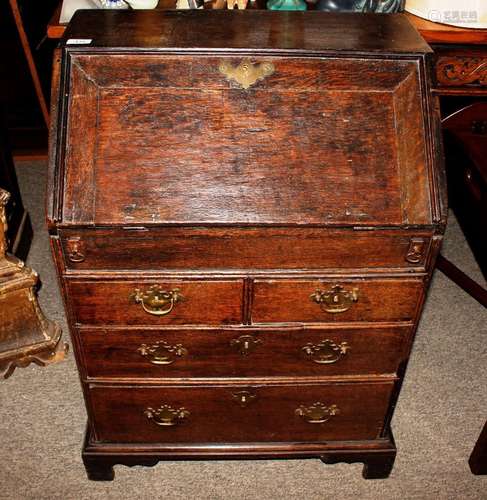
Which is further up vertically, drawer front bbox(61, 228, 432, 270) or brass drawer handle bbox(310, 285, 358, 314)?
drawer front bbox(61, 228, 432, 270)

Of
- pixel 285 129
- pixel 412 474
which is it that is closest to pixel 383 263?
pixel 285 129

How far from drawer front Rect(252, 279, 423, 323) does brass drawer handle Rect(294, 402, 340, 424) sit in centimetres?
39

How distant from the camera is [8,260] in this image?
7.66 feet

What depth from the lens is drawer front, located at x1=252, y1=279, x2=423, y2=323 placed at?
5.27 ft

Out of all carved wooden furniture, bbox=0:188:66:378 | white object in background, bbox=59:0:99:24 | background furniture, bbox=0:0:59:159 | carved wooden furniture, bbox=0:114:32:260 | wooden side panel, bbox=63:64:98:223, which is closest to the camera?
wooden side panel, bbox=63:64:98:223

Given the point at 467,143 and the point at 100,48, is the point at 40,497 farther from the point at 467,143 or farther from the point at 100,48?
the point at 467,143

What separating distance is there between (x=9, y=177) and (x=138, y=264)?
5.76 ft

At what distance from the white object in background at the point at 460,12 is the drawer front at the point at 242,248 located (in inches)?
36.6

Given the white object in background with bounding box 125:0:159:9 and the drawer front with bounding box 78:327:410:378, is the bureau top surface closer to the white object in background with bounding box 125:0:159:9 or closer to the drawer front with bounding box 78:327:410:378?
the white object in background with bounding box 125:0:159:9

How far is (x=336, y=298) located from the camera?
1.62 metres

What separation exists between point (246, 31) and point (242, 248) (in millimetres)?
620

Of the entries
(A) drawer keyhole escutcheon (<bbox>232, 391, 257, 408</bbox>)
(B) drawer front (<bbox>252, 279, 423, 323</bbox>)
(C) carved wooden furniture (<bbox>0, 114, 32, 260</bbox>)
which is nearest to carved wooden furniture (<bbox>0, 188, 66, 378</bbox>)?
(C) carved wooden furniture (<bbox>0, 114, 32, 260</bbox>)

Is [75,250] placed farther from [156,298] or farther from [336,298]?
[336,298]

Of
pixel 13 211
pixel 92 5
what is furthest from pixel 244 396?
pixel 13 211
